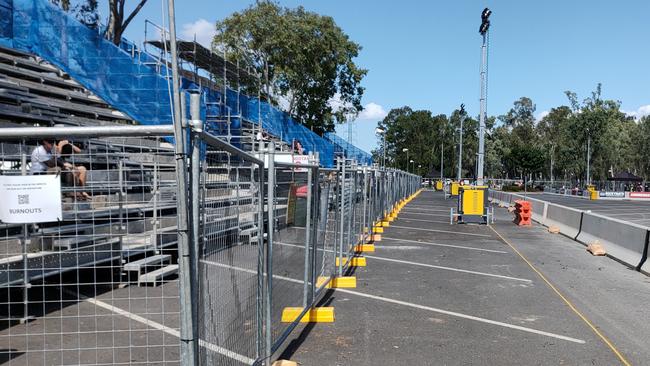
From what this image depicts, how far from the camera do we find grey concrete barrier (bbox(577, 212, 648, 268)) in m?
11.1

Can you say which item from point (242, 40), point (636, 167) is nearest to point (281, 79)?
point (242, 40)

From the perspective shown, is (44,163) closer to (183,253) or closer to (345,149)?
(183,253)

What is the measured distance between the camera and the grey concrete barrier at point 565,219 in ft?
52.4

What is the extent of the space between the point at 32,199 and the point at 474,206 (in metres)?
18.0

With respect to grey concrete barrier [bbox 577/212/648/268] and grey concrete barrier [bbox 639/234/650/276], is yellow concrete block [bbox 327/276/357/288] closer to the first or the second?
grey concrete barrier [bbox 639/234/650/276]

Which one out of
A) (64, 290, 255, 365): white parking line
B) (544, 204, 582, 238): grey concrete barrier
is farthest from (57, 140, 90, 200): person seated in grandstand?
(544, 204, 582, 238): grey concrete barrier

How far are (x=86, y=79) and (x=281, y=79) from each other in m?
18.4

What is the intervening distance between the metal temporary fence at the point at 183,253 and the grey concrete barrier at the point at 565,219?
32.9 feet

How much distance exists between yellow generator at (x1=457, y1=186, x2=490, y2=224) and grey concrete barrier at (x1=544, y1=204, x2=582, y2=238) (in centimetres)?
211

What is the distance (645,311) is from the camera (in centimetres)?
756

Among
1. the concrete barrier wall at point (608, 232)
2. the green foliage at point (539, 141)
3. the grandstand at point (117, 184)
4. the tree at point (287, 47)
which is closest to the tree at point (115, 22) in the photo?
the grandstand at point (117, 184)

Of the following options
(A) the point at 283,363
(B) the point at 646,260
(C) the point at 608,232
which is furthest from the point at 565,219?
(A) the point at 283,363

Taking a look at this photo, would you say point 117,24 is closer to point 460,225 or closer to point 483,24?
point 483,24

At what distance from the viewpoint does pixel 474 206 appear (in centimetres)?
1975
